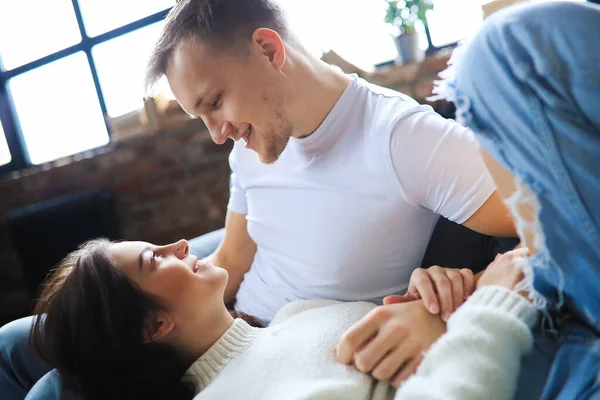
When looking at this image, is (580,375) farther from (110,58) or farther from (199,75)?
(110,58)

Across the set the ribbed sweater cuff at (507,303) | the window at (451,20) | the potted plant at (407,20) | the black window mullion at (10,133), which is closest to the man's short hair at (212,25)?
the ribbed sweater cuff at (507,303)

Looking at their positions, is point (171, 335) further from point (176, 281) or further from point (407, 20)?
point (407, 20)

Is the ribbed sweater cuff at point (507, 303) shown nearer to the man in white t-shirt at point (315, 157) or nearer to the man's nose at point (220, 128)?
the man in white t-shirt at point (315, 157)

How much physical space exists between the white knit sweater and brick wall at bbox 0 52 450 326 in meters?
1.77

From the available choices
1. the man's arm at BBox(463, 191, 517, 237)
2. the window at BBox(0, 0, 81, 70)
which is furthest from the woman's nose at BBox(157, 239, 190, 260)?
the window at BBox(0, 0, 81, 70)

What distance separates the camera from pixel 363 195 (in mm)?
1217

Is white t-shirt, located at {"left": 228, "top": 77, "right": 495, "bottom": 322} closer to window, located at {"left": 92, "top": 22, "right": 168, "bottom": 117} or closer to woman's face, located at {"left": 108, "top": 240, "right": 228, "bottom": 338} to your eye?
woman's face, located at {"left": 108, "top": 240, "right": 228, "bottom": 338}

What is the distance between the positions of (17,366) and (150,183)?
1728 millimetres

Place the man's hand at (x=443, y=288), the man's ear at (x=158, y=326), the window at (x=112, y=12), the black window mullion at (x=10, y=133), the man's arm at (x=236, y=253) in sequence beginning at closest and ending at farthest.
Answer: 1. the man's hand at (x=443, y=288)
2. the man's ear at (x=158, y=326)
3. the man's arm at (x=236, y=253)
4. the window at (x=112, y=12)
5. the black window mullion at (x=10, y=133)

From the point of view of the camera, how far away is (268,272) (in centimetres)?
147

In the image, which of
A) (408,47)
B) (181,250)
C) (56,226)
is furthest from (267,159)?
(56,226)

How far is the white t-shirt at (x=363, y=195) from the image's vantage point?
1118 mm

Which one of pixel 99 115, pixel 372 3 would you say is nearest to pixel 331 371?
pixel 372 3

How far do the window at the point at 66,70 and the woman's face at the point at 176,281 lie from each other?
217 centimetres
